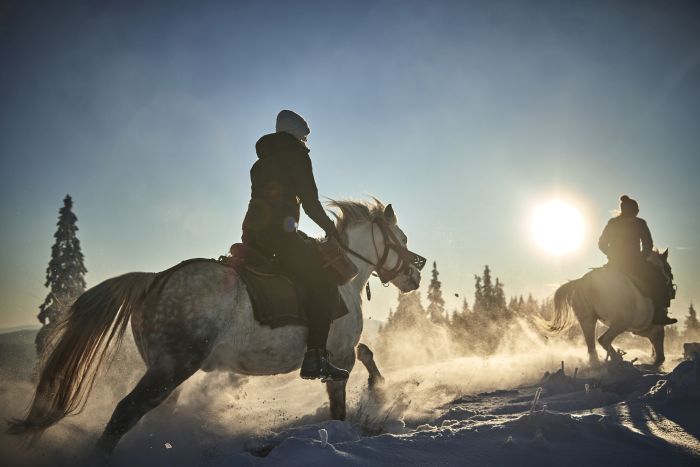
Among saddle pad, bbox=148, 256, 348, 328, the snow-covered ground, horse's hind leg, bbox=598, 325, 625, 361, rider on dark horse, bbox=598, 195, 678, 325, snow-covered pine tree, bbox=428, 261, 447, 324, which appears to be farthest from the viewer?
snow-covered pine tree, bbox=428, 261, 447, 324

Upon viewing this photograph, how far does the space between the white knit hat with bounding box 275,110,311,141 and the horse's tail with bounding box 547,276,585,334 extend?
940 centimetres

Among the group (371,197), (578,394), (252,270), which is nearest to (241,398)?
(252,270)

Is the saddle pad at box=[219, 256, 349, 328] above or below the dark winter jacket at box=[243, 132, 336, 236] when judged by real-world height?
below

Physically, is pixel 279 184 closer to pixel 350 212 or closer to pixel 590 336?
pixel 350 212

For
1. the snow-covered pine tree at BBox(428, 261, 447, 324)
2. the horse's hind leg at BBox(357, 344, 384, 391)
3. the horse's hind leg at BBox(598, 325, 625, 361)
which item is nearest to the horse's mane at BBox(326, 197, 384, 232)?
the horse's hind leg at BBox(357, 344, 384, 391)

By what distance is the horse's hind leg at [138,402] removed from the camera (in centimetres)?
294

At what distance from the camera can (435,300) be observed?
4828cm

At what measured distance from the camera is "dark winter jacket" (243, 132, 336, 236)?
426 cm

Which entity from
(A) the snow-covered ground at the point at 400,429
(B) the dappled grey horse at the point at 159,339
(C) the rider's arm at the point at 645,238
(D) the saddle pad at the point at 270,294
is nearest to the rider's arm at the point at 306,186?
(D) the saddle pad at the point at 270,294

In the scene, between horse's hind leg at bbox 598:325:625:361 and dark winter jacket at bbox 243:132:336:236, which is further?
horse's hind leg at bbox 598:325:625:361

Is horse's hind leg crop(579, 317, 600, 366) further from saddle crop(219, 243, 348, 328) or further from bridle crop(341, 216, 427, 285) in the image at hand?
saddle crop(219, 243, 348, 328)

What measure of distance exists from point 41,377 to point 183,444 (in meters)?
1.43

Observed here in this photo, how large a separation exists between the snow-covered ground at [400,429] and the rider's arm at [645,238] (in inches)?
150

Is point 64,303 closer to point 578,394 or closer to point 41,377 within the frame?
point 41,377
